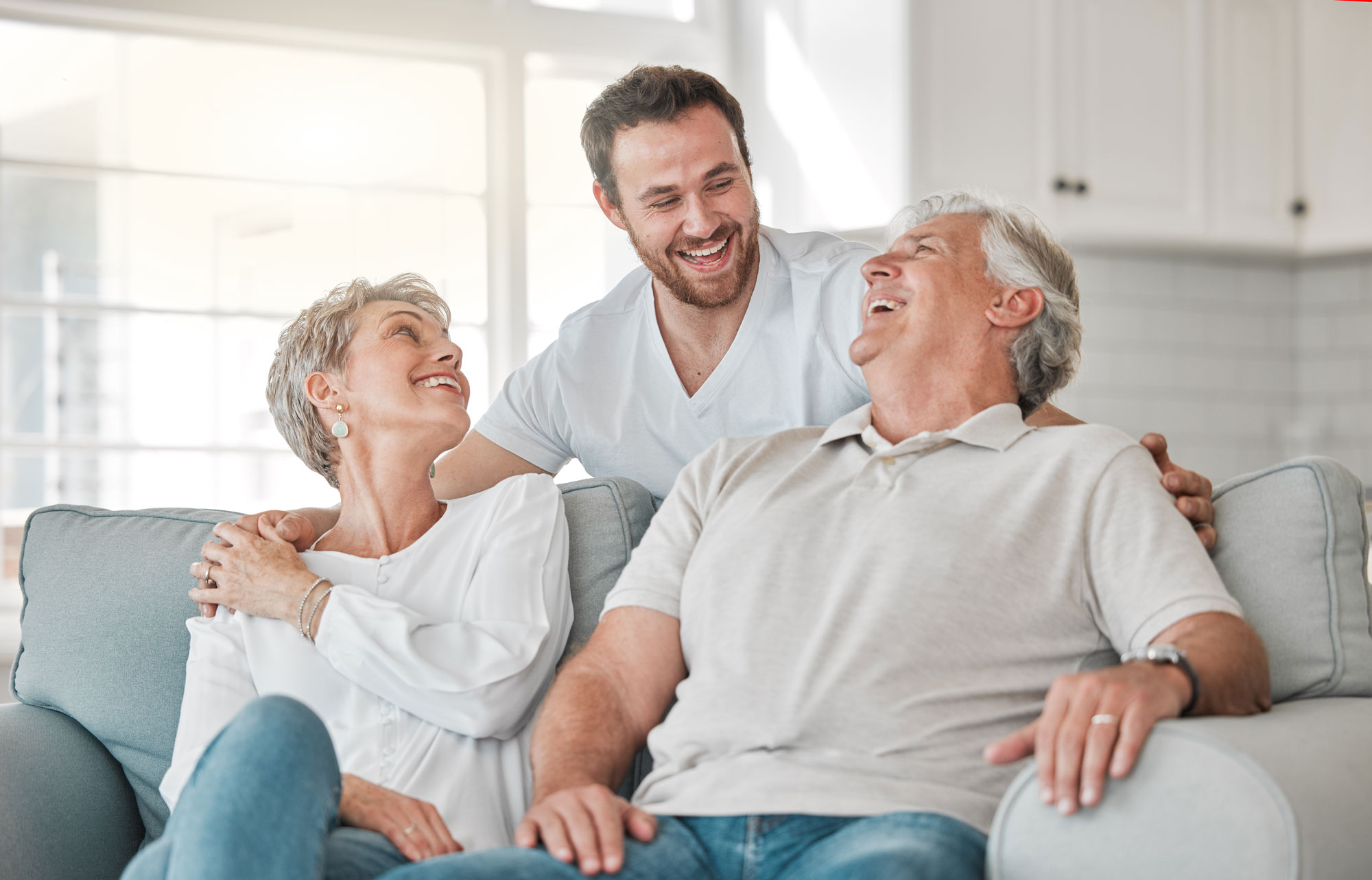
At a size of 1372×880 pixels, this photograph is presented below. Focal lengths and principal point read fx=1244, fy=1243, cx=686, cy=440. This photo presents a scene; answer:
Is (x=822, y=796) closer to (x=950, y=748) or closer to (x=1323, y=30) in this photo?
(x=950, y=748)

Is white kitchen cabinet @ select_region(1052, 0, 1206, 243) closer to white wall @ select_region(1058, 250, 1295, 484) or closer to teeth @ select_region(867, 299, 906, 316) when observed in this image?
white wall @ select_region(1058, 250, 1295, 484)

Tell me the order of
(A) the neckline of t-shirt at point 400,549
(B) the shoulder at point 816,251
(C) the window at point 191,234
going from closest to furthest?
(A) the neckline of t-shirt at point 400,549
(B) the shoulder at point 816,251
(C) the window at point 191,234

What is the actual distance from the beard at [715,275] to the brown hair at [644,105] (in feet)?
0.57

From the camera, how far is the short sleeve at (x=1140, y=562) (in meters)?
1.33

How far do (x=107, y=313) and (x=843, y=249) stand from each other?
210cm

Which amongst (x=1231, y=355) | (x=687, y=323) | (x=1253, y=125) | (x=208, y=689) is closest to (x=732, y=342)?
(x=687, y=323)

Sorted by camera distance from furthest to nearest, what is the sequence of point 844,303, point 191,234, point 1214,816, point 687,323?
point 191,234 → point 687,323 → point 844,303 → point 1214,816

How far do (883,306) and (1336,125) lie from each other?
297cm

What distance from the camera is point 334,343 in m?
1.91

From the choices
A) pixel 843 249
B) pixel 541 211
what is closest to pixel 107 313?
pixel 541 211

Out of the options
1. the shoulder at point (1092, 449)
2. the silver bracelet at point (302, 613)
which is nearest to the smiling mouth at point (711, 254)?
the shoulder at point (1092, 449)

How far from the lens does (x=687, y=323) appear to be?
2262 mm

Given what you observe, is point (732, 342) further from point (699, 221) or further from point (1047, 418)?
point (1047, 418)

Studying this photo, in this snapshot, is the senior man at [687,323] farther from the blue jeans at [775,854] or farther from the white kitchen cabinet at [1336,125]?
the white kitchen cabinet at [1336,125]
